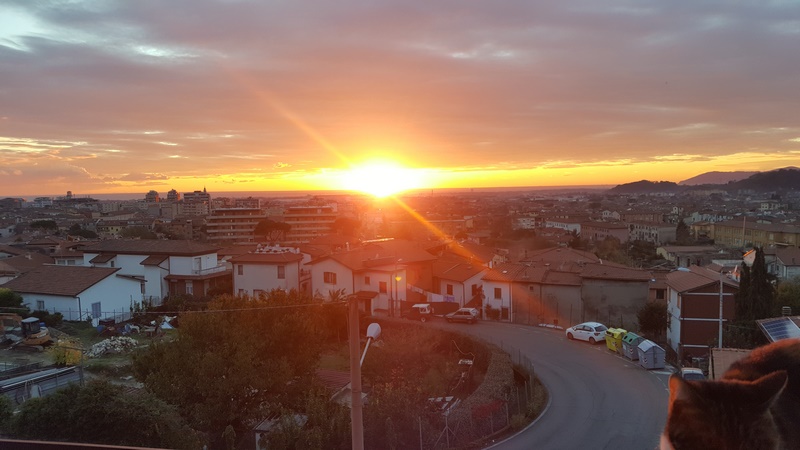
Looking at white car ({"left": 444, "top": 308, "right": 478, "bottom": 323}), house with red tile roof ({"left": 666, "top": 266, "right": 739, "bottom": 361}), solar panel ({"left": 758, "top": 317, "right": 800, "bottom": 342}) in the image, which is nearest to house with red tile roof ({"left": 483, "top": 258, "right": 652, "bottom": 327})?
white car ({"left": 444, "top": 308, "right": 478, "bottom": 323})

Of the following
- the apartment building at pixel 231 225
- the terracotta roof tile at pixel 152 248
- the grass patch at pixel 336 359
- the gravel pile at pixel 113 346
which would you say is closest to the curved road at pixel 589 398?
the grass patch at pixel 336 359

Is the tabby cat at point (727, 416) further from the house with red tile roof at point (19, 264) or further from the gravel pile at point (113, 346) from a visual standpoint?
the house with red tile roof at point (19, 264)

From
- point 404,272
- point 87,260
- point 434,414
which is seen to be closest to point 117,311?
point 87,260

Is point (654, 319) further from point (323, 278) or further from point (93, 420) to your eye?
point (93, 420)

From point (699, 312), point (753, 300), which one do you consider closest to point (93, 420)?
point (699, 312)

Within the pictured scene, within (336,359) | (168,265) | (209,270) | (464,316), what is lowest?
(336,359)

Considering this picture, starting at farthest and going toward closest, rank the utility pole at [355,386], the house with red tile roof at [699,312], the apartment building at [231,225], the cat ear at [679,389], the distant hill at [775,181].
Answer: the distant hill at [775,181] < the apartment building at [231,225] < the house with red tile roof at [699,312] < the utility pole at [355,386] < the cat ear at [679,389]
